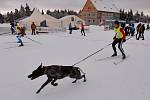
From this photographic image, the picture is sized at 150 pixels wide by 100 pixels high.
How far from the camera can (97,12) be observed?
77.8 metres

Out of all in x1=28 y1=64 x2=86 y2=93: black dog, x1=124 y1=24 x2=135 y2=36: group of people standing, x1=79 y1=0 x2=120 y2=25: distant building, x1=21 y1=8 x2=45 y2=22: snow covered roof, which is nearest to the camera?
x1=28 y1=64 x2=86 y2=93: black dog

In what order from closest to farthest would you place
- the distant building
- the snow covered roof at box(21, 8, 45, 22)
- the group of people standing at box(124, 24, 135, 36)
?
the group of people standing at box(124, 24, 135, 36) → the snow covered roof at box(21, 8, 45, 22) → the distant building

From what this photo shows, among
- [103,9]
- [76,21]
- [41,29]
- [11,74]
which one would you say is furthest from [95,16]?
[11,74]

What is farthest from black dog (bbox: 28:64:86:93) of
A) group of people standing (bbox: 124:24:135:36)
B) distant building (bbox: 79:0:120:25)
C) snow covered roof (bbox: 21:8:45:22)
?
distant building (bbox: 79:0:120:25)

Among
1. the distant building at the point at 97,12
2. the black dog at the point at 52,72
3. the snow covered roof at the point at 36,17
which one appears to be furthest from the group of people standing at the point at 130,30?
the distant building at the point at 97,12

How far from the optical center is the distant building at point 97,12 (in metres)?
78.4

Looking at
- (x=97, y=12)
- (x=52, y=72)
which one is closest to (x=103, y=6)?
(x=97, y=12)

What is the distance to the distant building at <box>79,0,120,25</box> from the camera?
78375mm

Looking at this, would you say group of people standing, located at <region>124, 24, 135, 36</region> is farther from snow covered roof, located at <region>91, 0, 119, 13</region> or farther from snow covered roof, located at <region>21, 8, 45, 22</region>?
snow covered roof, located at <region>91, 0, 119, 13</region>

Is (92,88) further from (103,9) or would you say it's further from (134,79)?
(103,9)

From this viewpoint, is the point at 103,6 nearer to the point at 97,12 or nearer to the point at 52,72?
the point at 97,12

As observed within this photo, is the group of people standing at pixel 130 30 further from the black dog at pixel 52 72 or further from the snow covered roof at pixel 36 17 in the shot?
the black dog at pixel 52 72

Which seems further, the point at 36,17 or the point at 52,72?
the point at 36,17

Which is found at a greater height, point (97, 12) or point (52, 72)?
point (97, 12)
